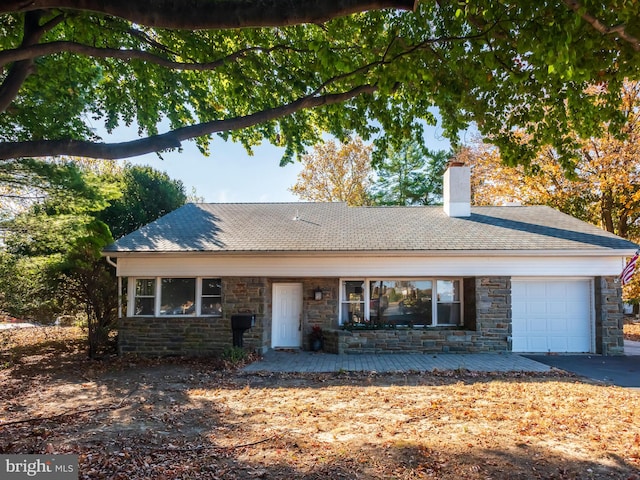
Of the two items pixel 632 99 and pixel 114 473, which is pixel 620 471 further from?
pixel 632 99

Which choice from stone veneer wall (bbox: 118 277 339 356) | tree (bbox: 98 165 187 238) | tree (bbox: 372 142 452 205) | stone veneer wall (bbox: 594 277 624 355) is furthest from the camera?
tree (bbox: 372 142 452 205)

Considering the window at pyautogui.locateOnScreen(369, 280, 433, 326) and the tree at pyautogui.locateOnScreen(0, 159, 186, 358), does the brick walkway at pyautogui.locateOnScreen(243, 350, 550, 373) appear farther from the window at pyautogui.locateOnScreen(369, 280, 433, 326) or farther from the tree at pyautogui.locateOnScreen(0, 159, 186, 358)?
the tree at pyautogui.locateOnScreen(0, 159, 186, 358)

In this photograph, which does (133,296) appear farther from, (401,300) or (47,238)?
(401,300)

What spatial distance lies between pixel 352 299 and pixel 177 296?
17.8 ft

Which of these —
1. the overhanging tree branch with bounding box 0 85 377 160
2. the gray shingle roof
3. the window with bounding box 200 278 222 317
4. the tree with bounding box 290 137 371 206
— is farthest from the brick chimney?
the tree with bounding box 290 137 371 206

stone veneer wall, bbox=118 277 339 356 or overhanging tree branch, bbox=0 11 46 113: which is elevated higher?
overhanging tree branch, bbox=0 11 46 113

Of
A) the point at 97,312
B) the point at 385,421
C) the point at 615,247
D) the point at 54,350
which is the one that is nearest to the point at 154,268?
the point at 97,312

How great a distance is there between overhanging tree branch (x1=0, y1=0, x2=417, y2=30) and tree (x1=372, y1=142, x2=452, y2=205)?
87.8 ft

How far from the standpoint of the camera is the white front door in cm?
1213

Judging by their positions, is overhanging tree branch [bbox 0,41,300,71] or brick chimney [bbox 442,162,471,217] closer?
overhanging tree branch [bbox 0,41,300,71]

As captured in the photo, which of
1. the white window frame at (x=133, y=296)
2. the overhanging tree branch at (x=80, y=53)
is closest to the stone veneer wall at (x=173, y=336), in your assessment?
the white window frame at (x=133, y=296)

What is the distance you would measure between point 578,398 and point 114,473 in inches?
284

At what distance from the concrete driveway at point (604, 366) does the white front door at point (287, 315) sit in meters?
6.85

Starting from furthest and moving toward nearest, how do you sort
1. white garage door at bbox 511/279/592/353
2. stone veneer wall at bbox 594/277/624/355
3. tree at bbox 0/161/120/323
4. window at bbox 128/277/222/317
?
window at bbox 128/277/222/317 < white garage door at bbox 511/279/592/353 < stone veneer wall at bbox 594/277/624/355 < tree at bbox 0/161/120/323
